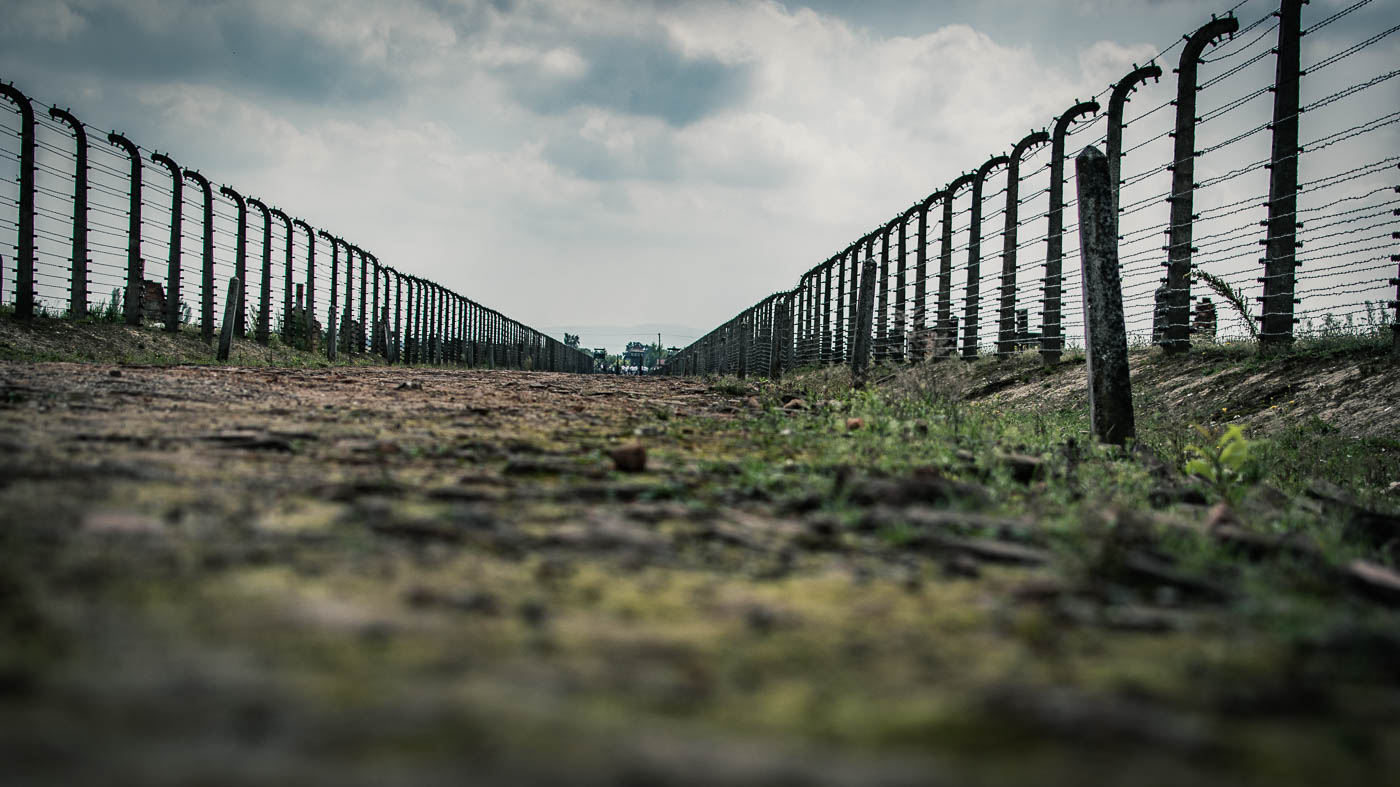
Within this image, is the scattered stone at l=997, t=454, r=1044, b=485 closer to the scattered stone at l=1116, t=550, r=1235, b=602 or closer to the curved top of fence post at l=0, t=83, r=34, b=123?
the scattered stone at l=1116, t=550, r=1235, b=602

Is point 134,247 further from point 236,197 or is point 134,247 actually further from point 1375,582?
point 1375,582

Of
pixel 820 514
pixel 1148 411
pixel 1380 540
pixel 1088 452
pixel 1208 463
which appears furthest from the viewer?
pixel 1148 411

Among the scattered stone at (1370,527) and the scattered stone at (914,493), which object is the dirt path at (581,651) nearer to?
the scattered stone at (914,493)

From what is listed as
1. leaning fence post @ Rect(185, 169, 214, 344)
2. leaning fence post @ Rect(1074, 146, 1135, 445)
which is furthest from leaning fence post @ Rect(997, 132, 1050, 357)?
leaning fence post @ Rect(185, 169, 214, 344)

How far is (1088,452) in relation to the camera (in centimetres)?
424

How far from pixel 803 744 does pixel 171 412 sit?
3.70 metres

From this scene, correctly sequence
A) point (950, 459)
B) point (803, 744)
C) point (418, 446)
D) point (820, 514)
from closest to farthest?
point (803, 744)
point (820, 514)
point (418, 446)
point (950, 459)

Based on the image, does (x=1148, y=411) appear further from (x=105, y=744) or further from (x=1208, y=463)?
(x=105, y=744)

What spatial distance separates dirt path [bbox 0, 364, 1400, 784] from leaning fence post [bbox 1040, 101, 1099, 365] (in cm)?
1044

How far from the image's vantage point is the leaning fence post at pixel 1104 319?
498 centimetres

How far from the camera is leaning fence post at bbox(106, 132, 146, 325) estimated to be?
46.8ft

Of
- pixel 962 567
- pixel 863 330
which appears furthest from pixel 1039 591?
pixel 863 330

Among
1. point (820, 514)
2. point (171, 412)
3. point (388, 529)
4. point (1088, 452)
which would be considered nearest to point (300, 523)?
point (388, 529)

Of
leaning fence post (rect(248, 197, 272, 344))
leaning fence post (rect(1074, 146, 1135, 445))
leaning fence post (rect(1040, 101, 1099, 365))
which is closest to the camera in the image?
leaning fence post (rect(1074, 146, 1135, 445))
